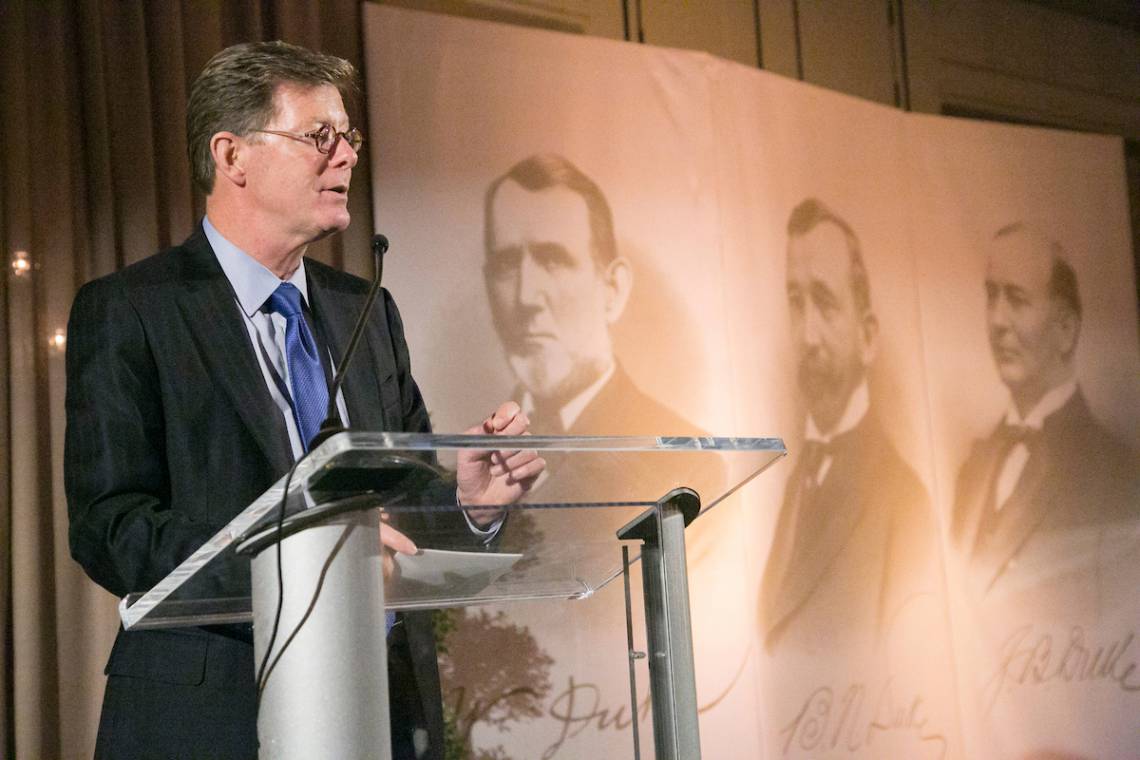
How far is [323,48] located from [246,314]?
1.76 meters

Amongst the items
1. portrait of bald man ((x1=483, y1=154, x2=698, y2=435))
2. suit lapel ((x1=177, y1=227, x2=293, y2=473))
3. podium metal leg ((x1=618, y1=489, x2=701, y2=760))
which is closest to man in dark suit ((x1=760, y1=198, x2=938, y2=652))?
portrait of bald man ((x1=483, y1=154, x2=698, y2=435))

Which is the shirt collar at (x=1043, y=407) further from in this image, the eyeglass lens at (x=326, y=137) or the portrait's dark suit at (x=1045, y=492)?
the eyeglass lens at (x=326, y=137)

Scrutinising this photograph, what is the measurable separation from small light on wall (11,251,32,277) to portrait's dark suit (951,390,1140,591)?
10.3 feet

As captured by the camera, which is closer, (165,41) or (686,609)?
(686,609)

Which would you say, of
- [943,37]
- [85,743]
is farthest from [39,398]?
[943,37]

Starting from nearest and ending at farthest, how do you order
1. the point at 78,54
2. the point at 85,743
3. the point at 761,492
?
the point at 85,743, the point at 78,54, the point at 761,492

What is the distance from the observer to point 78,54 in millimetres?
2900

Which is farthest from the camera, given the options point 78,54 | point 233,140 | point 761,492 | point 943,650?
point 943,650

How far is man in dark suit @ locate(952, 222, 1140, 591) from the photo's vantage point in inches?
179

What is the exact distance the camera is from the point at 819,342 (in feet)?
13.5

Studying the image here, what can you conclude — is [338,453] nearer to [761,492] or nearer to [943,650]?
[761,492]

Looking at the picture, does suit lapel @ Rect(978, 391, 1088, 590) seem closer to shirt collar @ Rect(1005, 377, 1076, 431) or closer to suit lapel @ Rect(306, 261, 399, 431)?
shirt collar @ Rect(1005, 377, 1076, 431)
